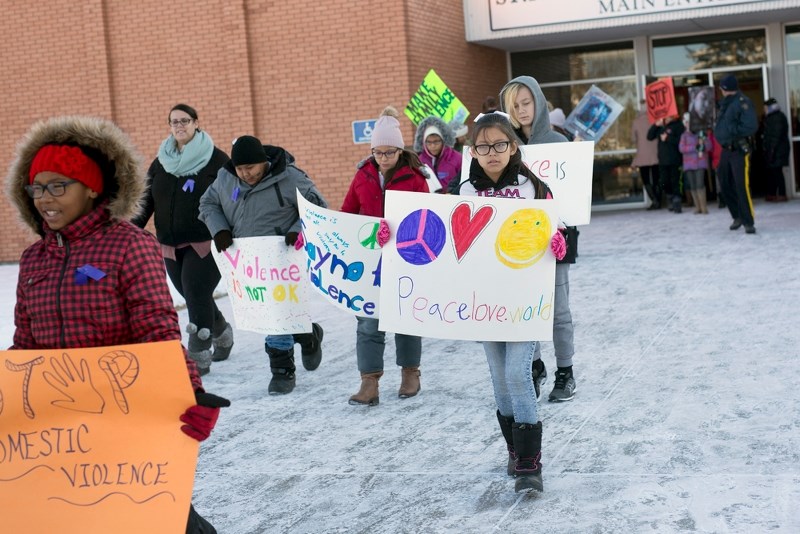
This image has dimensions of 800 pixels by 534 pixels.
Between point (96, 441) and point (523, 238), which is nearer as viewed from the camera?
point (96, 441)

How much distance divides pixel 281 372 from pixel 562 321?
6.62 feet

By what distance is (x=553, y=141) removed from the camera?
256 inches

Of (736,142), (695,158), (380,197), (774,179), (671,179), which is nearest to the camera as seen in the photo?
(380,197)

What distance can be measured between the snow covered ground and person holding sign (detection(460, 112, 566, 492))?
0.16 metres

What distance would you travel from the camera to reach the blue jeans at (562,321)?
20.3 feet

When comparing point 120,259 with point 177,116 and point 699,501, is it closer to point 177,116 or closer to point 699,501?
point 699,501

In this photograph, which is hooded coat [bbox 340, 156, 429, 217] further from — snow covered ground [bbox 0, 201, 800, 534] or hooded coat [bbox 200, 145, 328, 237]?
snow covered ground [bbox 0, 201, 800, 534]

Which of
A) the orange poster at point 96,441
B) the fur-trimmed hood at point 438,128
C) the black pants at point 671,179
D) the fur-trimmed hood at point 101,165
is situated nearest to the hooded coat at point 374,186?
the fur-trimmed hood at point 438,128

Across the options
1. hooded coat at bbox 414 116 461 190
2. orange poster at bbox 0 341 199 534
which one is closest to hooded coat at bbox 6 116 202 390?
orange poster at bbox 0 341 199 534

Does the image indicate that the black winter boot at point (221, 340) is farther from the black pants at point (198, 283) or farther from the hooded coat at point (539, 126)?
the hooded coat at point (539, 126)

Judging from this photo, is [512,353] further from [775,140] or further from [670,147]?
[775,140]

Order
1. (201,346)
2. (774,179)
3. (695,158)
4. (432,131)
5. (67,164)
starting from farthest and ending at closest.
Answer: (774,179)
(695,158)
(432,131)
(201,346)
(67,164)

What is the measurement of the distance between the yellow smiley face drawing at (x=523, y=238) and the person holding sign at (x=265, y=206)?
2.45 meters

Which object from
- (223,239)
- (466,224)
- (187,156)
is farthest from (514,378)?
(187,156)
